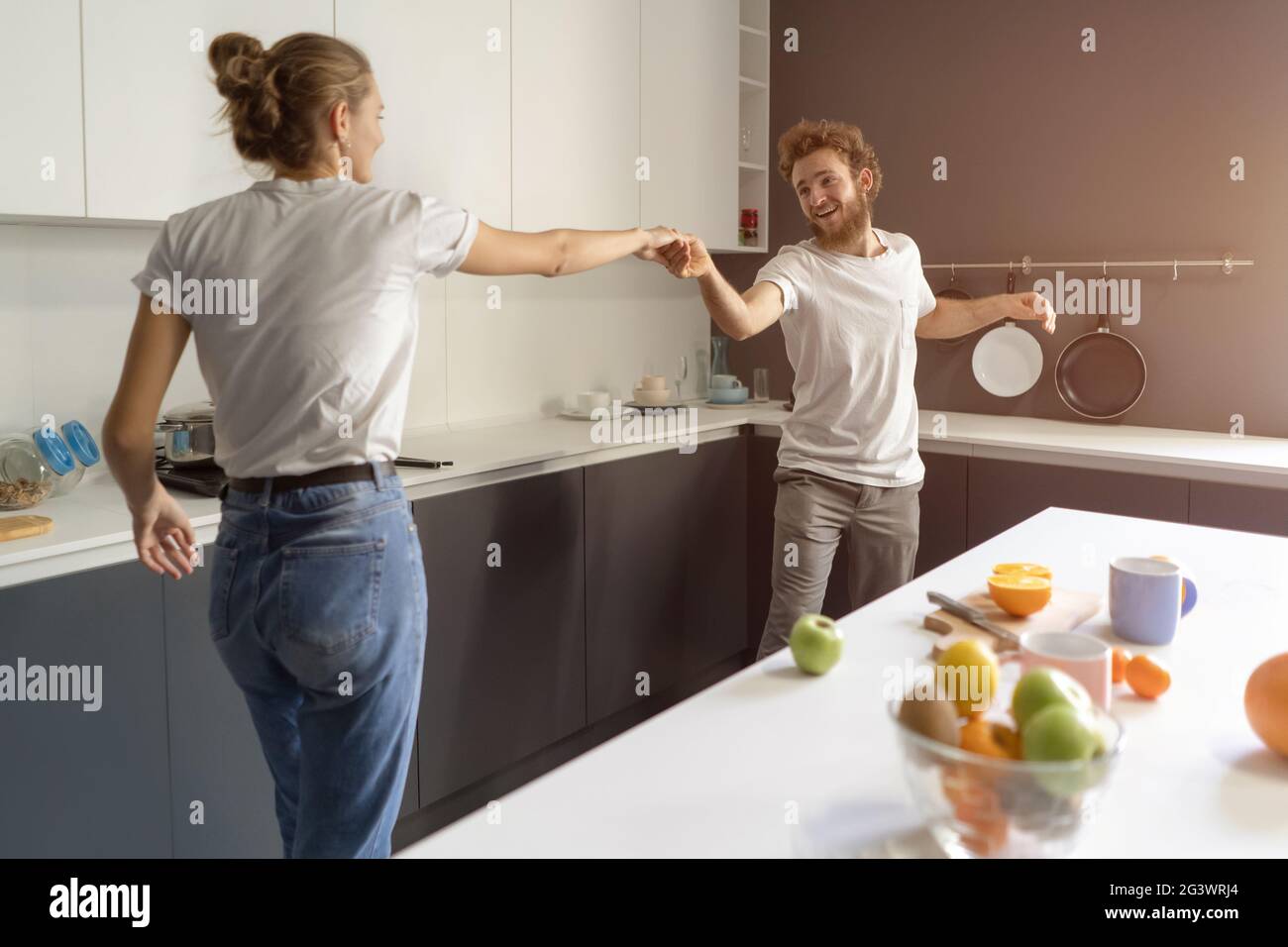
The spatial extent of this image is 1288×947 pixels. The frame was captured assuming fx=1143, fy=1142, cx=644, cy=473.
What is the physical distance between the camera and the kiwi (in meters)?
0.91

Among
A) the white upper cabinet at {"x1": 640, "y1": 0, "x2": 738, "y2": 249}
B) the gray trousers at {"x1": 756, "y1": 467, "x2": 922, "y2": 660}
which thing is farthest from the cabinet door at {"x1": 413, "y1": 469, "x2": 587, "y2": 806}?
the white upper cabinet at {"x1": 640, "y1": 0, "x2": 738, "y2": 249}

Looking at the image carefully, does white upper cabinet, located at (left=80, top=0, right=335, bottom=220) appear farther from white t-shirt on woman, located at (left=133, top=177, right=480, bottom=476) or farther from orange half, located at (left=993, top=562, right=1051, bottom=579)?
orange half, located at (left=993, top=562, right=1051, bottom=579)

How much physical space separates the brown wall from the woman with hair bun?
240 cm

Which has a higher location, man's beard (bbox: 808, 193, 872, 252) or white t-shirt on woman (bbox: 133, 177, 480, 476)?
man's beard (bbox: 808, 193, 872, 252)

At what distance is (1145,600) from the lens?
1.40 m

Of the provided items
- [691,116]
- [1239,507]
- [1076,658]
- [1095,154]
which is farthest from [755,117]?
[1076,658]

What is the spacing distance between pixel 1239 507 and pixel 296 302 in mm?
2221

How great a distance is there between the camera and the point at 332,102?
163cm

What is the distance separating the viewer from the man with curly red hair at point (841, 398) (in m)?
2.60

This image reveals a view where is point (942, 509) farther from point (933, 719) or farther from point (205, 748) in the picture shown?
point (933, 719)

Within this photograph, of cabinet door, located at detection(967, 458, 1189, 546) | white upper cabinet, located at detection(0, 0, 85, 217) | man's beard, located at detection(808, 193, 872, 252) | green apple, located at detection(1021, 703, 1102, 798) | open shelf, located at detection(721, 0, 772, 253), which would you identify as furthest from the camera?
open shelf, located at detection(721, 0, 772, 253)
